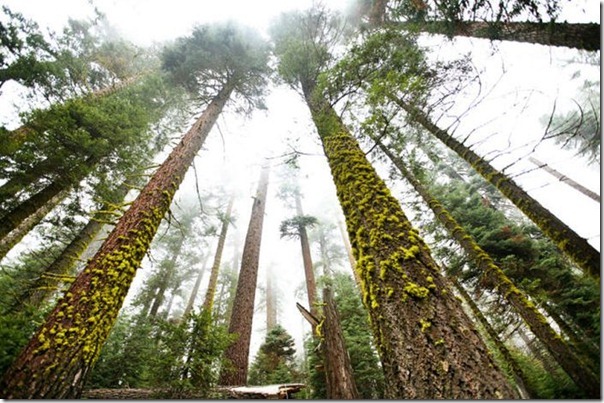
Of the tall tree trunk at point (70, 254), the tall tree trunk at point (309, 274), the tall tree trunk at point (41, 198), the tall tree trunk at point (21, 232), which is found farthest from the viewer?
the tall tree trunk at point (309, 274)

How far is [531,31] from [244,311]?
Result: 9734 mm

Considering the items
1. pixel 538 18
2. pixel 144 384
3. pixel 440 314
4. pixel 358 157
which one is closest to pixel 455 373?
pixel 440 314

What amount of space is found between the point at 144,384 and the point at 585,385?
9619 millimetres

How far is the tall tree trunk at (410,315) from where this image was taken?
5.09ft

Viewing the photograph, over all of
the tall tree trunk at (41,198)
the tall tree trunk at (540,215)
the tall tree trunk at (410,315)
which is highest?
the tall tree trunk at (41,198)

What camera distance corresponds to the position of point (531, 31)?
19.3 ft

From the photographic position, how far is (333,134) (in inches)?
174

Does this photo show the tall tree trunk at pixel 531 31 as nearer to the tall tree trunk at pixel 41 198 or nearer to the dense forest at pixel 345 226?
the dense forest at pixel 345 226

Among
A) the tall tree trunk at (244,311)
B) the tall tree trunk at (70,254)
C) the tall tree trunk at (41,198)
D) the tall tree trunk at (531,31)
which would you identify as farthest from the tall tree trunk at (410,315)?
the tall tree trunk at (41,198)

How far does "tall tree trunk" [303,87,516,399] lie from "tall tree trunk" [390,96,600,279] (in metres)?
3.92

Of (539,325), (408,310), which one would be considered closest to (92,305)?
(408,310)

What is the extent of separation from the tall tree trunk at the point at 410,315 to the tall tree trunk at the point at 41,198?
297 inches

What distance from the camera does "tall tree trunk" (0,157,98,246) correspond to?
654 cm

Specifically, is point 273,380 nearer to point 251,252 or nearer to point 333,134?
point 251,252
